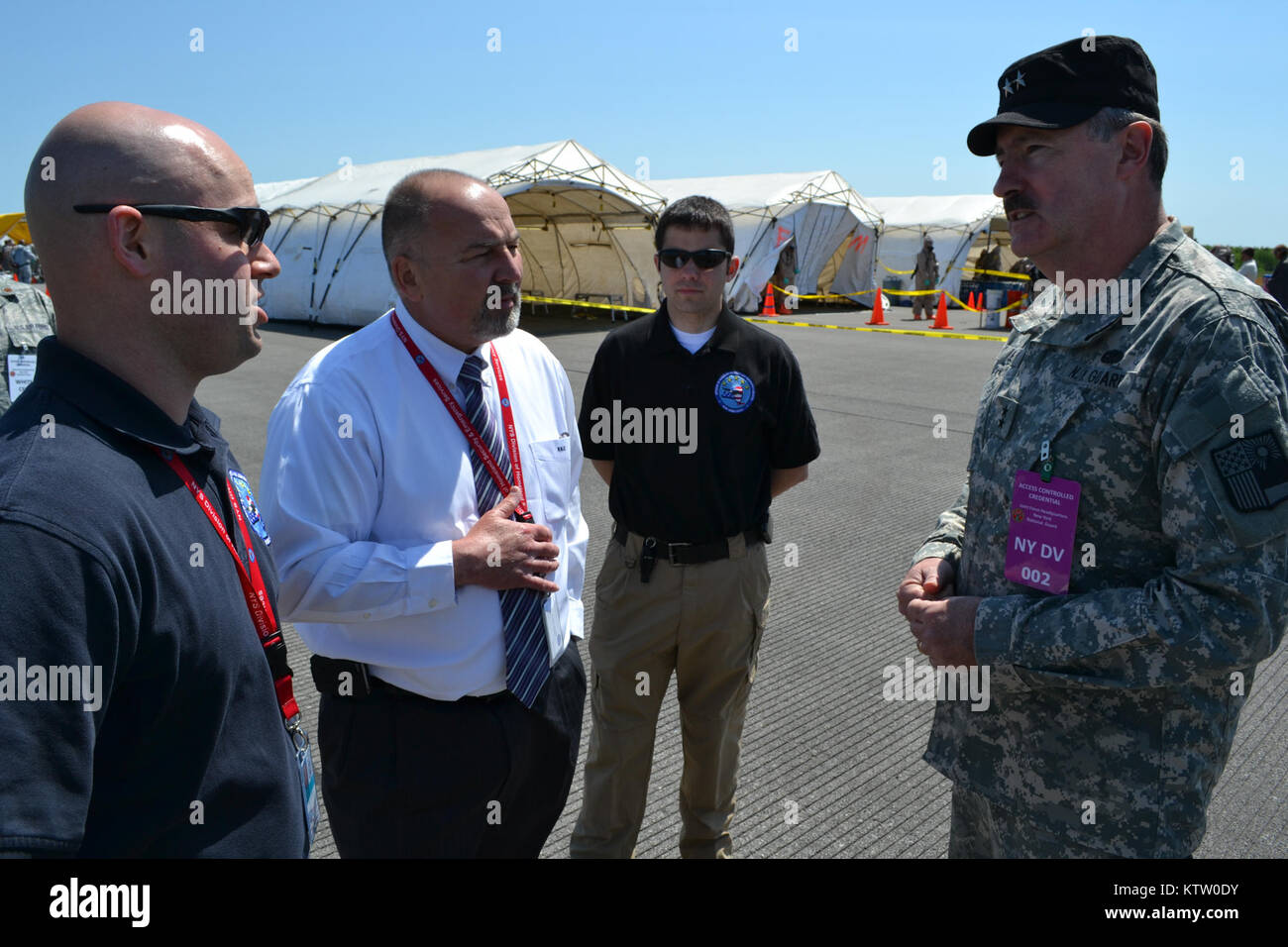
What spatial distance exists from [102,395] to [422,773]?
1186 millimetres

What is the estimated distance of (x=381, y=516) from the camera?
84.9 inches

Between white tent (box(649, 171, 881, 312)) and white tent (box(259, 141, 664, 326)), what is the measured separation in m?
3.12

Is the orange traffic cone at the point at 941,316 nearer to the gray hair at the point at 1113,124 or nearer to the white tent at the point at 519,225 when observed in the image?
the white tent at the point at 519,225

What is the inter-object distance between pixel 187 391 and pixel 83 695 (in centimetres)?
57

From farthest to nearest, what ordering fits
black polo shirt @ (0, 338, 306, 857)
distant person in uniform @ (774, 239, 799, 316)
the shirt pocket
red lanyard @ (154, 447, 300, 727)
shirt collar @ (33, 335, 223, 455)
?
distant person in uniform @ (774, 239, 799, 316) < the shirt pocket < red lanyard @ (154, 447, 300, 727) < shirt collar @ (33, 335, 223, 455) < black polo shirt @ (0, 338, 306, 857)

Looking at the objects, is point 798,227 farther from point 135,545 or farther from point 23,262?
point 135,545

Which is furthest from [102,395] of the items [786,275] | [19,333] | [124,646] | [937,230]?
Result: [937,230]

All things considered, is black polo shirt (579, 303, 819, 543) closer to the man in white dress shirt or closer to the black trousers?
the man in white dress shirt

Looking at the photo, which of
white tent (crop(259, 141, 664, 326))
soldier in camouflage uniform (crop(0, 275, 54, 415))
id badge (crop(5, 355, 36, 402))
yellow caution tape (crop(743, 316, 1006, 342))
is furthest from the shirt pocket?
yellow caution tape (crop(743, 316, 1006, 342))

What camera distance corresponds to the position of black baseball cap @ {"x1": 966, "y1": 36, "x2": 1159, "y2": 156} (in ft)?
6.21

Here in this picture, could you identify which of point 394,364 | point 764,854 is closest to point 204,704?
point 394,364
